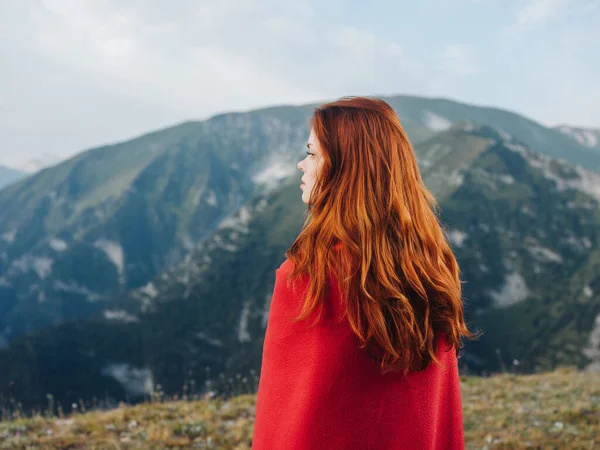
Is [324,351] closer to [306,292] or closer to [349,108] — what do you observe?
[306,292]

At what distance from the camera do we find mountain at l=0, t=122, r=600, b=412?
143375 mm

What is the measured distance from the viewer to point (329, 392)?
2.74m

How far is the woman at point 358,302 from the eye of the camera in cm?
260

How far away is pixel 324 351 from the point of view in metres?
2.70

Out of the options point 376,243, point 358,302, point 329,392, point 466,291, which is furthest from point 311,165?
point 466,291

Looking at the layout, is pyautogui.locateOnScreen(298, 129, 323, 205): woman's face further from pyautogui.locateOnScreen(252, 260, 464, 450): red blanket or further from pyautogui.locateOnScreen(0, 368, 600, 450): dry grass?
pyautogui.locateOnScreen(0, 368, 600, 450): dry grass

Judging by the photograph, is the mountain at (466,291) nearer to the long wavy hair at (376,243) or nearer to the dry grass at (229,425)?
the dry grass at (229,425)

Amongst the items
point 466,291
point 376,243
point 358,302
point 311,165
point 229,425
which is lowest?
point 466,291

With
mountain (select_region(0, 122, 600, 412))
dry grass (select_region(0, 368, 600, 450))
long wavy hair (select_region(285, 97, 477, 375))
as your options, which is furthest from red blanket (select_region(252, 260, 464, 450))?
mountain (select_region(0, 122, 600, 412))

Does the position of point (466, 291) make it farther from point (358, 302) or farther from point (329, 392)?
point (358, 302)

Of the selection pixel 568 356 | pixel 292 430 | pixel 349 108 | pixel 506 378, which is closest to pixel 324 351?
pixel 292 430

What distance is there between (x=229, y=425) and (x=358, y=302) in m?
6.05

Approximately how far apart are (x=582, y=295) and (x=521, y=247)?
2544 centimetres

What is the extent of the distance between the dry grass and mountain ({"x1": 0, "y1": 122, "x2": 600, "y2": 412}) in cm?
13208
